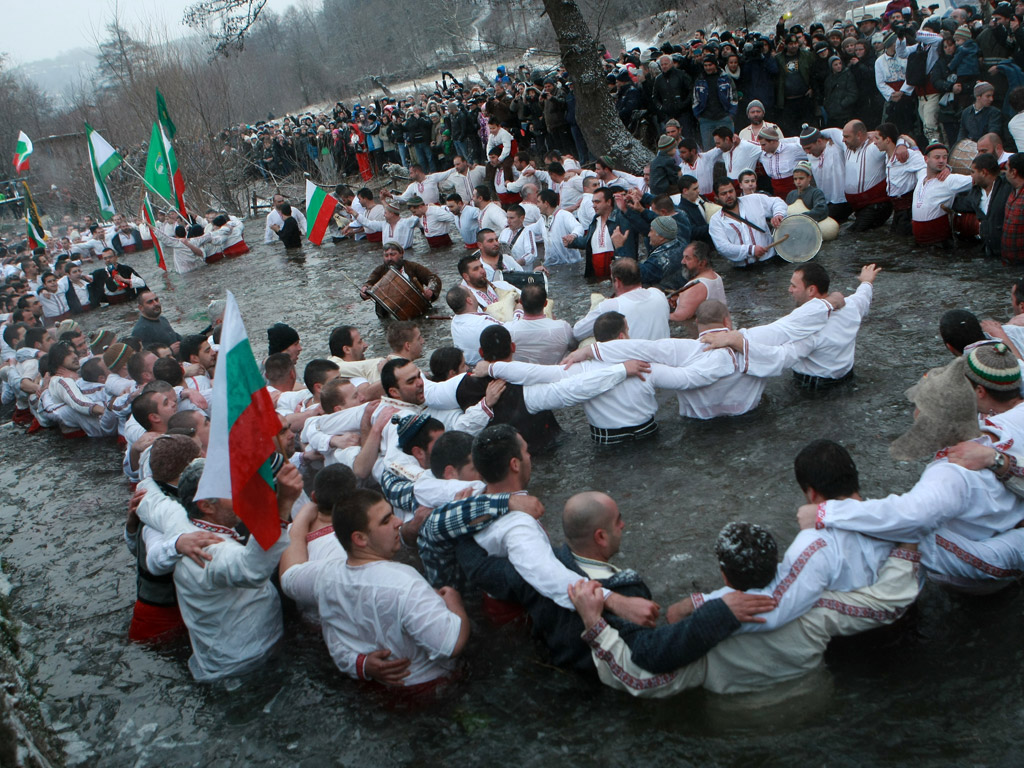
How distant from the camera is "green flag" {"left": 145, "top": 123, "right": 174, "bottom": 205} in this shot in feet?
44.8

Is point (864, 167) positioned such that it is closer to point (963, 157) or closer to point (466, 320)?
point (963, 157)

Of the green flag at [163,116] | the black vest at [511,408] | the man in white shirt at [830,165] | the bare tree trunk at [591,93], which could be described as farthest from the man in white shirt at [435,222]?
the black vest at [511,408]

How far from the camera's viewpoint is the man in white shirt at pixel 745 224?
9.38 meters

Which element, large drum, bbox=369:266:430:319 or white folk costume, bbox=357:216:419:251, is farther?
white folk costume, bbox=357:216:419:251

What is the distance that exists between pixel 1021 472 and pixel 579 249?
8.04 meters

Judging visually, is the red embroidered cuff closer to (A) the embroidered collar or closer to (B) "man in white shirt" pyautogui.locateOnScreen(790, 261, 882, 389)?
(A) the embroidered collar

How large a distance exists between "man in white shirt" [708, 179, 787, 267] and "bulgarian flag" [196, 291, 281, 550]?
703 centimetres

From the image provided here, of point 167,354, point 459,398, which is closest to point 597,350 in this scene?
point 459,398

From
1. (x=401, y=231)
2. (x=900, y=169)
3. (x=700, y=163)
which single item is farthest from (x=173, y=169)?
(x=900, y=169)

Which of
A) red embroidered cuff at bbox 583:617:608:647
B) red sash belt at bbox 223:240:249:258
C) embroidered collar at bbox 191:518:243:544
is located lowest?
red sash belt at bbox 223:240:249:258

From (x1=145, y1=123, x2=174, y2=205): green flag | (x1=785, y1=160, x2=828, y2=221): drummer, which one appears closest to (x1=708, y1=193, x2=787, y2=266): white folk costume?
(x1=785, y1=160, x2=828, y2=221): drummer

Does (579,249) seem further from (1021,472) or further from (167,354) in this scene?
(1021,472)

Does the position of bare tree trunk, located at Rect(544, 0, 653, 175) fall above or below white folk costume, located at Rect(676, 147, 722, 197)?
above

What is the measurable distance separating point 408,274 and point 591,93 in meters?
5.80
